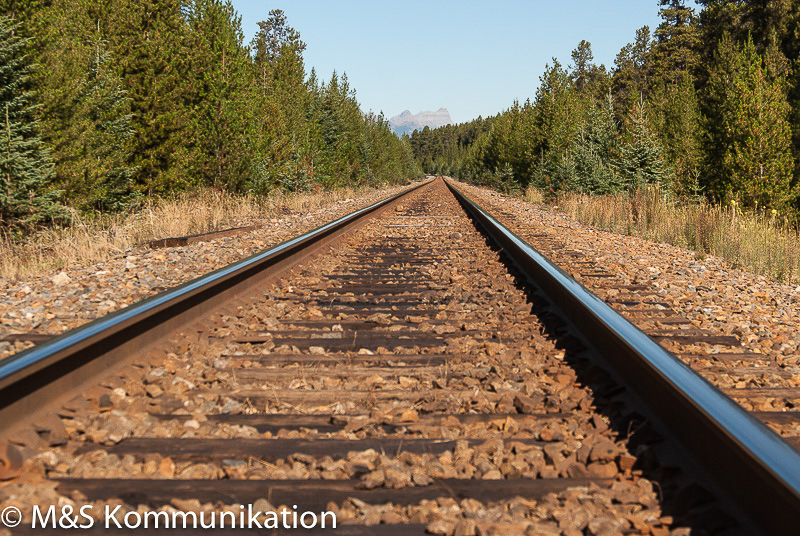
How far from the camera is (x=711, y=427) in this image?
1.88 meters

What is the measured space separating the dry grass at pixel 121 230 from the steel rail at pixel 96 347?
142 inches

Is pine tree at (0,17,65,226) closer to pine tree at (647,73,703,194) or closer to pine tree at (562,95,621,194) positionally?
pine tree at (562,95,621,194)

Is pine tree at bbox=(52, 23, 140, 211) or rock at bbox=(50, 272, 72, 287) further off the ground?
pine tree at bbox=(52, 23, 140, 211)

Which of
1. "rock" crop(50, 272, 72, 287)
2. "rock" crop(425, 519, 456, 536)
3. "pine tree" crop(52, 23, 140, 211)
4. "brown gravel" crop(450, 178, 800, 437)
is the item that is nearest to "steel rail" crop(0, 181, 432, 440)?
"rock" crop(425, 519, 456, 536)

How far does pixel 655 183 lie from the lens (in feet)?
52.7

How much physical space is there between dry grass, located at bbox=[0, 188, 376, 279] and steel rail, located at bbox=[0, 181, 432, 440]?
361 centimetres

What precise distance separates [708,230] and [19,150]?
12377 millimetres

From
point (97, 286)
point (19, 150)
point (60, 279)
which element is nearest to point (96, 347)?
point (97, 286)

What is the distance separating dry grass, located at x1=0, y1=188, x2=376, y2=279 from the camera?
25.9 ft

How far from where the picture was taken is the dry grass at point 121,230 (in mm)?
7906

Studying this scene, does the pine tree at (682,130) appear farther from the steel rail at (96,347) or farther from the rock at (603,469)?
the rock at (603,469)

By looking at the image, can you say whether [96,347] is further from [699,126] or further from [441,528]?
[699,126]

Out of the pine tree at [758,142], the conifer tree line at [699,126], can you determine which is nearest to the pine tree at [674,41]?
the conifer tree line at [699,126]

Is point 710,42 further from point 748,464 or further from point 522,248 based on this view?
point 748,464
